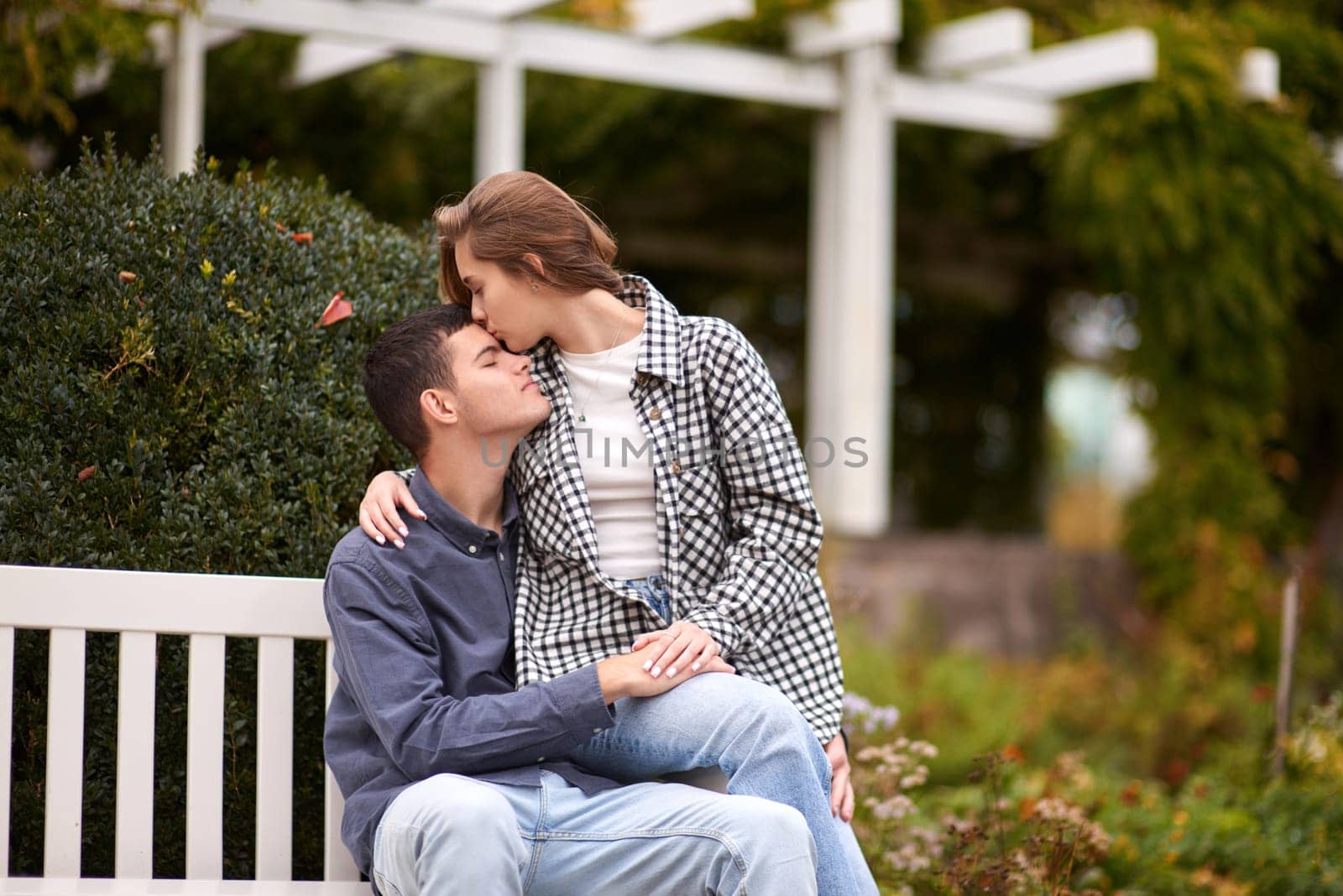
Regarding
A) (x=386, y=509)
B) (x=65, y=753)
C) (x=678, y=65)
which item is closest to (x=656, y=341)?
(x=386, y=509)

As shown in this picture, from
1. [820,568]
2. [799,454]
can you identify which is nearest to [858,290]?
[820,568]

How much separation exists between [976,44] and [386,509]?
5257 millimetres

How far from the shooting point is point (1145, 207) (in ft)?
23.5

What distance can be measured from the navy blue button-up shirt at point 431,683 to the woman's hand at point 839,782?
42 centimetres

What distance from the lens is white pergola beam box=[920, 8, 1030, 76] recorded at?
21.5ft

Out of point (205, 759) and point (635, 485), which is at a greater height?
point (635, 485)

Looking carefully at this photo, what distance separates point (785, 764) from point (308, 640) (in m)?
1.03

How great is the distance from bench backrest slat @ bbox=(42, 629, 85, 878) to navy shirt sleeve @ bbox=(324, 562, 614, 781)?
0.53 meters

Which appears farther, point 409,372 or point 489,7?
point 489,7

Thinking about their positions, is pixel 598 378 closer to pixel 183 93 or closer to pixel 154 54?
pixel 183 93

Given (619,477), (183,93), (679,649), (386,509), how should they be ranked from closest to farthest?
1. (679,649)
2. (386,509)
3. (619,477)
4. (183,93)

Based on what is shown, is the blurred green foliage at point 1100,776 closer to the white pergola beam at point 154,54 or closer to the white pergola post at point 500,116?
the white pergola post at point 500,116

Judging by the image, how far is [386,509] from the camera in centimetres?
238

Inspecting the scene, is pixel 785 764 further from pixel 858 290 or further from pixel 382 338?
pixel 858 290
